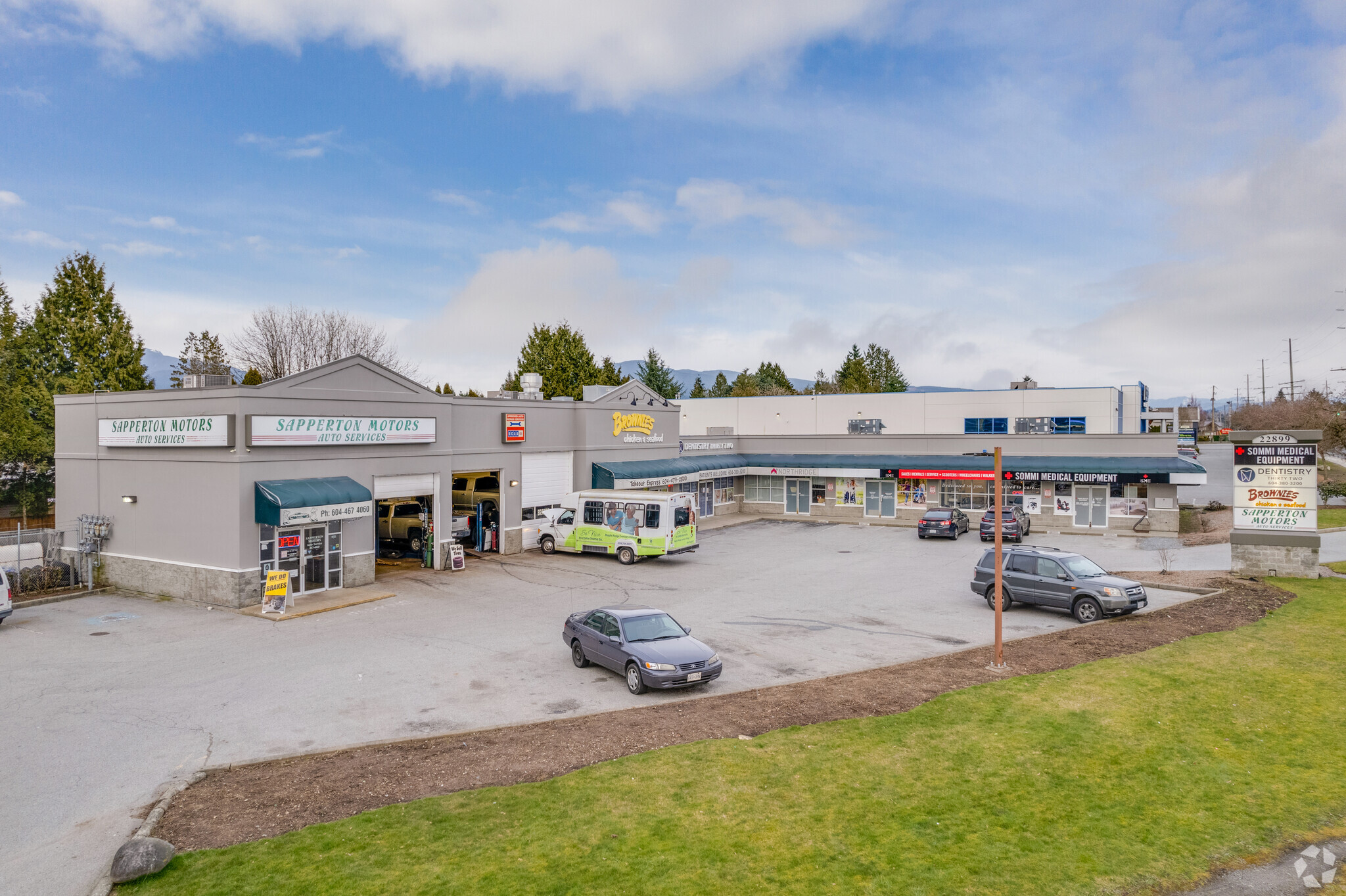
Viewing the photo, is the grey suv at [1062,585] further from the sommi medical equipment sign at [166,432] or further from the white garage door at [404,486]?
the sommi medical equipment sign at [166,432]

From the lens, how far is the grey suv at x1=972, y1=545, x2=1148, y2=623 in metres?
19.5

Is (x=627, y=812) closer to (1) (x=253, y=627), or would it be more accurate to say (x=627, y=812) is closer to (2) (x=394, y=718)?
(2) (x=394, y=718)

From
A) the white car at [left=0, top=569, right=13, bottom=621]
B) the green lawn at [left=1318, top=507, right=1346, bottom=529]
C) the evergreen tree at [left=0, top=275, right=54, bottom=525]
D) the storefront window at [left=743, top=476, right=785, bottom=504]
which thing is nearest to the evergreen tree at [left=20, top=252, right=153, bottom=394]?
the evergreen tree at [left=0, top=275, right=54, bottom=525]

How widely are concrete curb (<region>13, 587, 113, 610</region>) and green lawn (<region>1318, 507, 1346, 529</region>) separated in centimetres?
4862

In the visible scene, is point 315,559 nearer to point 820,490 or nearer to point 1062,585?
point 1062,585

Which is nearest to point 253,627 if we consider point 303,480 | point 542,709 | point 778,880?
point 303,480

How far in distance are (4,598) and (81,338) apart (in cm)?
3231

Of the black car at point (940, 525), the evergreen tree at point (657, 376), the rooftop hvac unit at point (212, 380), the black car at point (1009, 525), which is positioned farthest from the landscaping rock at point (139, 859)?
the evergreen tree at point (657, 376)

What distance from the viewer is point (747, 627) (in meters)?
19.6

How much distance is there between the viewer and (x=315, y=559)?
24.1 meters

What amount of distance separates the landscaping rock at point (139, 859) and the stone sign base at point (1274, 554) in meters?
28.0

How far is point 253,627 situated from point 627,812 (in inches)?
581

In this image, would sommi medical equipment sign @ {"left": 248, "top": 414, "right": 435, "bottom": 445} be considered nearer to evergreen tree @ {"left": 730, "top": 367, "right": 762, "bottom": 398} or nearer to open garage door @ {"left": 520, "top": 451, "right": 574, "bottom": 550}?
open garage door @ {"left": 520, "top": 451, "right": 574, "bottom": 550}

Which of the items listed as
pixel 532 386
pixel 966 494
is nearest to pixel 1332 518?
pixel 966 494
